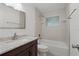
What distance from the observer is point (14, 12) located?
1.43 m

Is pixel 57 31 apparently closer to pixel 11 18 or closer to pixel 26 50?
pixel 26 50

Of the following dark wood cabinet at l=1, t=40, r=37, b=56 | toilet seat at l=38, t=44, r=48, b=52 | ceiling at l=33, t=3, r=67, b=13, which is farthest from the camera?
toilet seat at l=38, t=44, r=48, b=52

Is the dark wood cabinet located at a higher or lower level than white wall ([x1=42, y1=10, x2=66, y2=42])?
lower

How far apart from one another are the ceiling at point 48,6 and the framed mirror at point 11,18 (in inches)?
10.2

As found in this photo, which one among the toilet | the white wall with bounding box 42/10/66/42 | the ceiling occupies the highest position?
the ceiling

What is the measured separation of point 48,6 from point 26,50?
71 cm

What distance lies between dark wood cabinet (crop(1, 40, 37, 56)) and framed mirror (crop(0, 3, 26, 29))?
0.97 feet

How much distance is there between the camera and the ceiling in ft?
4.24

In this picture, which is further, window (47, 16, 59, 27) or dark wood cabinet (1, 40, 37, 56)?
window (47, 16, 59, 27)

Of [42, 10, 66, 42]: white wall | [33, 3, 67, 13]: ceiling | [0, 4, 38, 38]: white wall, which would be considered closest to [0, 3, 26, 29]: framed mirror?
[0, 4, 38, 38]: white wall

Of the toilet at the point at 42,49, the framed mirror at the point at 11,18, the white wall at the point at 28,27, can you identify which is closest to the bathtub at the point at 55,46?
the toilet at the point at 42,49

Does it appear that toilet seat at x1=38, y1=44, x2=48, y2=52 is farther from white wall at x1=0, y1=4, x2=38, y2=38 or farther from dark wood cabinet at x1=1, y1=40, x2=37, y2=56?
white wall at x1=0, y1=4, x2=38, y2=38

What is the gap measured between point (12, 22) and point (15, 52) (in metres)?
0.53

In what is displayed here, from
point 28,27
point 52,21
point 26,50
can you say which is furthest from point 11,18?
point 52,21
